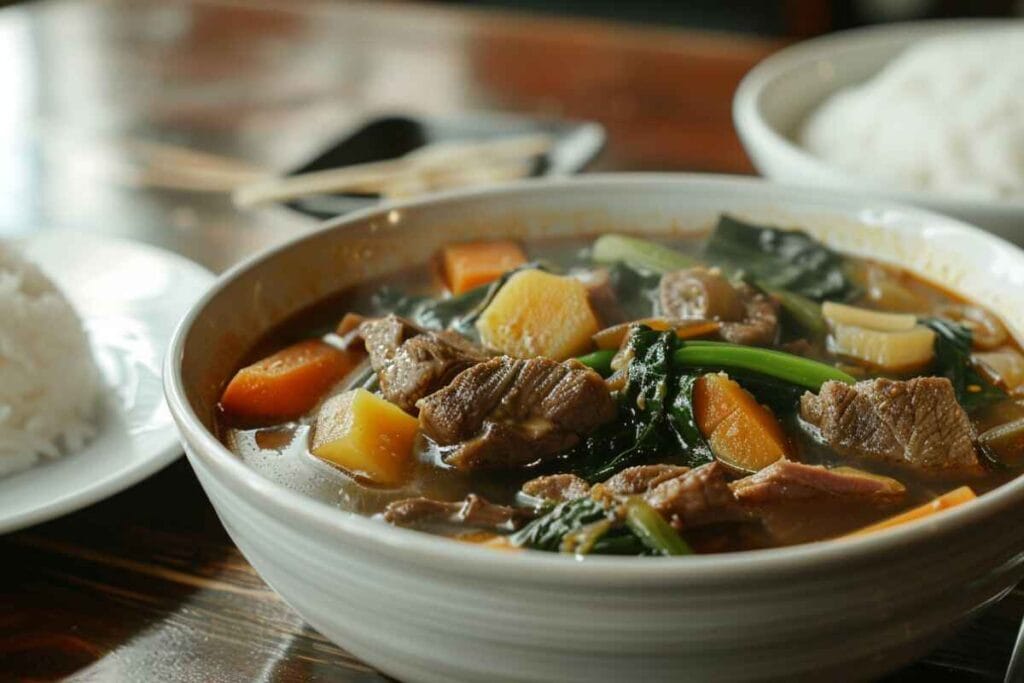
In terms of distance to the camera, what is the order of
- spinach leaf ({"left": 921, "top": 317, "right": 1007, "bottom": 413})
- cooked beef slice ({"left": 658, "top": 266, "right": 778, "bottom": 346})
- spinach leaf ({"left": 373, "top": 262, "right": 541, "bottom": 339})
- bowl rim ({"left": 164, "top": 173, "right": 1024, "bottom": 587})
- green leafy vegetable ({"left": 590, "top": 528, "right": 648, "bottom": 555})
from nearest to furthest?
bowl rim ({"left": 164, "top": 173, "right": 1024, "bottom": 587}) → green leafy vegetable ({"left": 590, "top": 528, "right": 648, "bottom": 555}) → spinach leaf ({"left": 921, "top": 317, "right": 1007, "bottom": 413}) → cooked beef slice ({"left": 658, "top": 266, "right": 778, "bottom": 346}) → spinach leaf ({"left": 373, "top": 262, "right": 541, "bottom": 339})

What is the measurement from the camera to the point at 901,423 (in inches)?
63.2

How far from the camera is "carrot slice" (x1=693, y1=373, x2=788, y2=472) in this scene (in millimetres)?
1610

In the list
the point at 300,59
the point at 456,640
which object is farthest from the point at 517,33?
the point at 456,640

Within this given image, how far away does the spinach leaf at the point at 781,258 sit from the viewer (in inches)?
84.3

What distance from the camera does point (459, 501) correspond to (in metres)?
1.52

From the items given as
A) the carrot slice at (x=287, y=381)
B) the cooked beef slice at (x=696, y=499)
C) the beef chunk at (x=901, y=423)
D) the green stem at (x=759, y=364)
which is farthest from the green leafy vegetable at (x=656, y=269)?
the cooked beef slice at (x=696, y=499)

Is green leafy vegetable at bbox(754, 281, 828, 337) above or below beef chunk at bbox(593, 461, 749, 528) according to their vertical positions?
below

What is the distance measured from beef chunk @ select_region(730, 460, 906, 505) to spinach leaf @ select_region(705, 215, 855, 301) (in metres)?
0.66

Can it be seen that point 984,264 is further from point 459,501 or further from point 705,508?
point 459,501

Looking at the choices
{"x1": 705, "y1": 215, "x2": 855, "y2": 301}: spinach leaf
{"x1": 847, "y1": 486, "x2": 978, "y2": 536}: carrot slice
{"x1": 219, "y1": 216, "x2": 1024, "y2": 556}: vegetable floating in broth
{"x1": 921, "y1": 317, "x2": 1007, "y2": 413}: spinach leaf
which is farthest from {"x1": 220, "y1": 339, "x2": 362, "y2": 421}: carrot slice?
{"x1": 921, "y1": 317, "x2": 1007, "y2": 413}: spinach leaf

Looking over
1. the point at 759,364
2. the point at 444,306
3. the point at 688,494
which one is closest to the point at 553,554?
the point at 688,494

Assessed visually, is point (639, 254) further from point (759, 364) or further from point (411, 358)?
point (411, 358)

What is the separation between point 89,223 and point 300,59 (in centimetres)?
161

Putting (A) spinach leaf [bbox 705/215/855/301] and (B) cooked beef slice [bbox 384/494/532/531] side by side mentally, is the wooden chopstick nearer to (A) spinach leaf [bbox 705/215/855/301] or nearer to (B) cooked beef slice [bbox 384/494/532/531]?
(A) spinach leaf [bbox 705/215/855/301]
